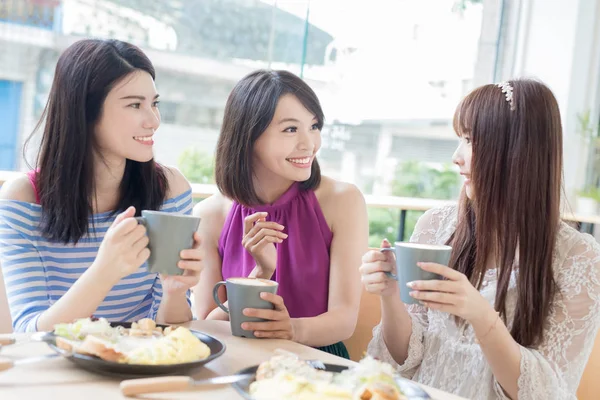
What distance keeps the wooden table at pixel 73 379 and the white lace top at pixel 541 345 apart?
1.41 feet

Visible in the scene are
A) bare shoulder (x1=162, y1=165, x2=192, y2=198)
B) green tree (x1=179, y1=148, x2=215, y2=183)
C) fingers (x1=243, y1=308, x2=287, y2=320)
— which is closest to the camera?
fingers (x1=243, y1=308, x2=287, y2=320)

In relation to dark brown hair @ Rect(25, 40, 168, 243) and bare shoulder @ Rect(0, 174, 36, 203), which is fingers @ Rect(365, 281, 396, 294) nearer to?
dark brown hair @ Rect(25, 40, 168, 243)

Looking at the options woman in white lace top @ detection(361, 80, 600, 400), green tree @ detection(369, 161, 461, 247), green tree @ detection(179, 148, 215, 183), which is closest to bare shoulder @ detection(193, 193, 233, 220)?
woman in white lace top @ detection(361, 80, 600, 400)

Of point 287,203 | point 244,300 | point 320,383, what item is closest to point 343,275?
point 287,203

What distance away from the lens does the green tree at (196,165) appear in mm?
4168

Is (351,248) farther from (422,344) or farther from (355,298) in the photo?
(422,344)

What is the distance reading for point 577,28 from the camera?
4703 mm

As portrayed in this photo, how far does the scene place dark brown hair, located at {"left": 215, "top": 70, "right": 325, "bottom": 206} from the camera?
6.35 feet

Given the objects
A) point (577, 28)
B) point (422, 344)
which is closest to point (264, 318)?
point (422, 344)

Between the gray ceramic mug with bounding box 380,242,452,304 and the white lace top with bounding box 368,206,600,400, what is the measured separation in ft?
1.15

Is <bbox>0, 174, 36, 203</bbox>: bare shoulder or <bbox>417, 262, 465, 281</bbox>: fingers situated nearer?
<bbox>417, 262, 465, 281</bbox>: fingers

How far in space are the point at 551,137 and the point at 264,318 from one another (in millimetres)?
745

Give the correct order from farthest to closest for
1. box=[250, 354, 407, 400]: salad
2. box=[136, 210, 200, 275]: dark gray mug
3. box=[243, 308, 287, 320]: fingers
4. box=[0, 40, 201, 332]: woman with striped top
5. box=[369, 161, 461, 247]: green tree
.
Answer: box=[369, 161, 461, 247]: green tree < box=[0, 40, 201, 332]: woman with striped top < box=[243, 308, 287, 320]: fingers < box=[136, 210, 200, 275]: dark gray mug < box=[250, 354, 407, 400]: salad

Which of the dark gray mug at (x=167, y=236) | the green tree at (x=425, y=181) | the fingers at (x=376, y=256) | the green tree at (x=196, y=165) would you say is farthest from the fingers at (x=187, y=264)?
the green tree at (x=425, y=181)
